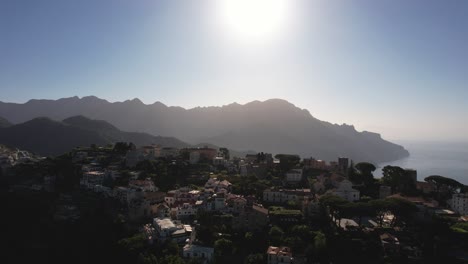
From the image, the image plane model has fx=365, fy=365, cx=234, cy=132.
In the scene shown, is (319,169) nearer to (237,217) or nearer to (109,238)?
(237,217)

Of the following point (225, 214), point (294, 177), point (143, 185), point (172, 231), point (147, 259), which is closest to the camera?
point (147, 259)

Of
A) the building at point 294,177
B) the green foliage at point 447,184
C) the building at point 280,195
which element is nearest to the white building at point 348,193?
the building at point 280,195

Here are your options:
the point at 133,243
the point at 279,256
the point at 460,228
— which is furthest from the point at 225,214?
the point at 460,228

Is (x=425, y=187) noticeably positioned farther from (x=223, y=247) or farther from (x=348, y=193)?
(x=223, y=247)

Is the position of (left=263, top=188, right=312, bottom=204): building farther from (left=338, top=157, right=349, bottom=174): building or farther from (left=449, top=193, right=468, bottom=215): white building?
(left=338, top=157, right=349, bottom=174): building

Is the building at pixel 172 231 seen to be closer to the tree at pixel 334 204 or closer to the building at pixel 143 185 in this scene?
the building at pixel 143 185

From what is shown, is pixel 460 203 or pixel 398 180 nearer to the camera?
pixel 460 203
